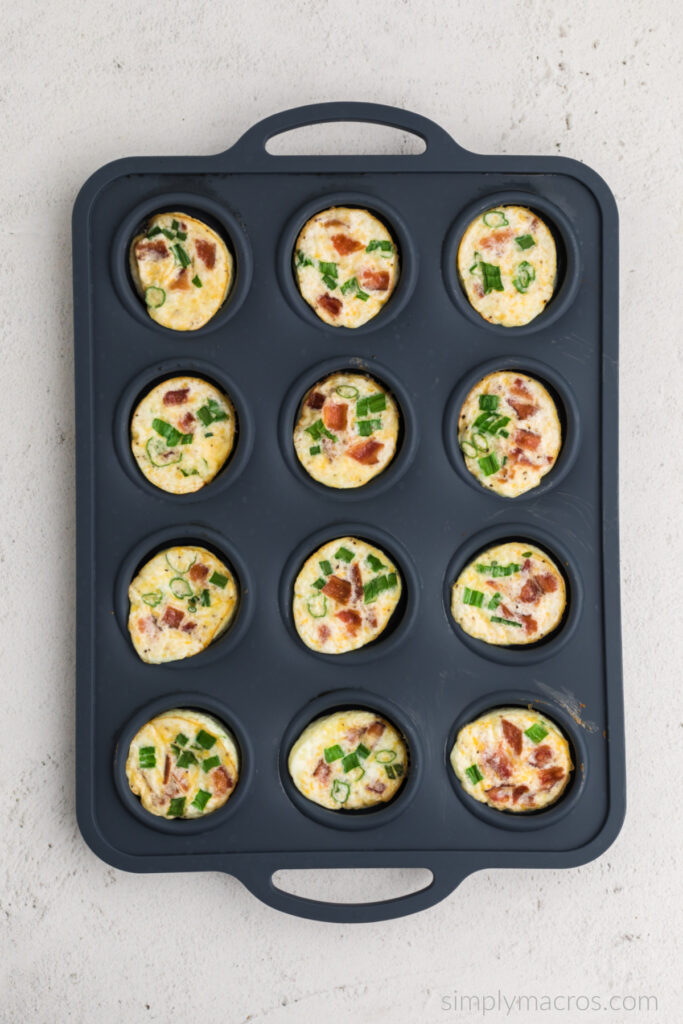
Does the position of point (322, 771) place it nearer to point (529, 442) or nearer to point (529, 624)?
point (529, 624)

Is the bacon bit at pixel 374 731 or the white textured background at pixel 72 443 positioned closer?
the bacon bit at pixel 374 731

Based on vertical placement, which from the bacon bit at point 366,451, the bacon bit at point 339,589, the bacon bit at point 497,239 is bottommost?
the bacon bit at point 339,589

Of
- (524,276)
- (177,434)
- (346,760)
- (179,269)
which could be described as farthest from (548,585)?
(179,269)

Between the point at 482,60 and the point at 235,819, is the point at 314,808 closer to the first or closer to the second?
the point at 235,819

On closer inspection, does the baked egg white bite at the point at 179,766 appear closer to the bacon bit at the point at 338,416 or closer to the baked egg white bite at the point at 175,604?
the baked egg white bite at the point at 175,604

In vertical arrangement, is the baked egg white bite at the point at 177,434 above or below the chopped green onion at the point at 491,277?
below

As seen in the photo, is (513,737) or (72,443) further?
(72,443)

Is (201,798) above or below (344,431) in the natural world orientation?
below

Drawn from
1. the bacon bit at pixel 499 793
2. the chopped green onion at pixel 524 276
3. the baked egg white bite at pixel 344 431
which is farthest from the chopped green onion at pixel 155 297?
the bacon bit at pixel 499 793
